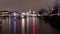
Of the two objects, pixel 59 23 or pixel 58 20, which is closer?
pixel 59 23

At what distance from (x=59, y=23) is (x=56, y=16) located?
0.77m

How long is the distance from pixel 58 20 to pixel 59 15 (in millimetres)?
294

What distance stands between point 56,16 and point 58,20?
0.76 ft

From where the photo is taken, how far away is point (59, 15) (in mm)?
8906

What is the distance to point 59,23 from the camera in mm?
8484

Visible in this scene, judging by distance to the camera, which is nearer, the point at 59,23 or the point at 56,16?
the point at 59,23

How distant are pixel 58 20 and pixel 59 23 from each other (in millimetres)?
615

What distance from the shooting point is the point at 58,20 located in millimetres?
9086

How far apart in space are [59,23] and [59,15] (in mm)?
553

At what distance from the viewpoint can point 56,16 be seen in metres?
9.20
